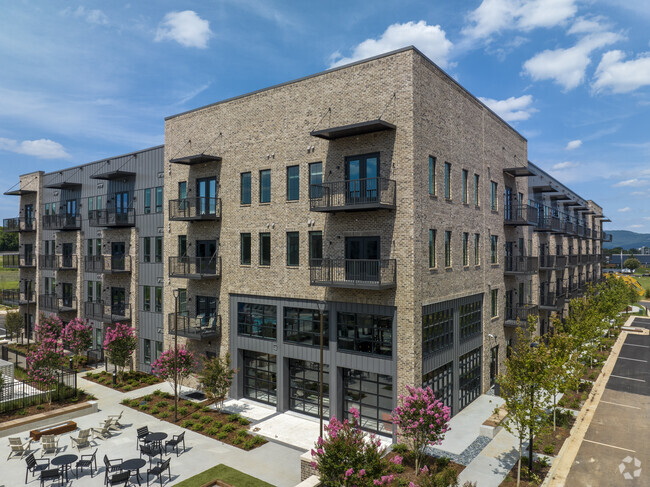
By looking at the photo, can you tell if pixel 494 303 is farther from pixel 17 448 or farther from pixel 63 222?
pixel 63 222

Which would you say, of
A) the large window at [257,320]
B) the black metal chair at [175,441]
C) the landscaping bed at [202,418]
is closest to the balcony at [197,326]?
the large window at [257,320]

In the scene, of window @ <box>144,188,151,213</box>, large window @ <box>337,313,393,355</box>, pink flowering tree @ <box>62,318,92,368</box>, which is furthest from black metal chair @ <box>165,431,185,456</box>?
window @ <box>144,188,151,213</box>

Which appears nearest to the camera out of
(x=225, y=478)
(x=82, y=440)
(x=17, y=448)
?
(x=225, y=478)

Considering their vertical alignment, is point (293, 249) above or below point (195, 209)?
below

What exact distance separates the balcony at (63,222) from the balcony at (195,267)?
15065 mm

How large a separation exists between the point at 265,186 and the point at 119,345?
47.4ft

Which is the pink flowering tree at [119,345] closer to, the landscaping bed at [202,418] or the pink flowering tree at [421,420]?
the landscaping bed at [202,418]

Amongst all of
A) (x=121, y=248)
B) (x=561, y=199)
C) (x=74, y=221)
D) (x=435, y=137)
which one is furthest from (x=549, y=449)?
(x=74, y=221)

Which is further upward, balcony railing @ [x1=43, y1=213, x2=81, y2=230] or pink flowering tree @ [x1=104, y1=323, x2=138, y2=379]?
balcony railing @ [x1=43, y1=213, x2=81, y2=230]

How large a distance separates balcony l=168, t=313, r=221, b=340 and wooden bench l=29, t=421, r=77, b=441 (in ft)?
22.9

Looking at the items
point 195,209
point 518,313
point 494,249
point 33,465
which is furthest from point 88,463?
point 518,313

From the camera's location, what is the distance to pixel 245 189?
968 inches

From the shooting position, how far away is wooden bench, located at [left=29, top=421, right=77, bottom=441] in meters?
19.3

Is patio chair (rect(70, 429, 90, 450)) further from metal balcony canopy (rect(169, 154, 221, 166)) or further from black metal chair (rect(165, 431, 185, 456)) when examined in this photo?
metal balcony canopy (rect(169, 154, 221, 166))
